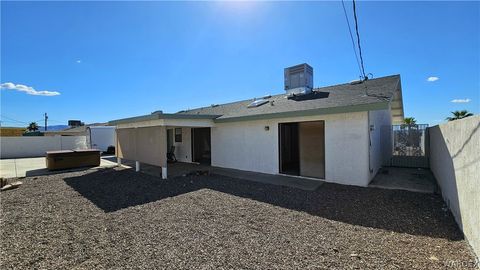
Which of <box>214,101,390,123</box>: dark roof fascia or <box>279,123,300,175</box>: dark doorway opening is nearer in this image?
<box>214,101,390,123</box>: dark roof fascia

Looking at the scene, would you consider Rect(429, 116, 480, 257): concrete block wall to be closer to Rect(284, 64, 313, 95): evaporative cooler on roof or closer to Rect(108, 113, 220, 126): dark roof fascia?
Rect(284, 64, 313, 95): evaporative cooler on roof

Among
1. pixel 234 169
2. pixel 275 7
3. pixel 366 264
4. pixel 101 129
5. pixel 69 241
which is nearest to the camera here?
pixel 366 264

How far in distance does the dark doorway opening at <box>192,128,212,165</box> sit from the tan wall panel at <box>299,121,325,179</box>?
20.1ft

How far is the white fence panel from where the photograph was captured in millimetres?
19406

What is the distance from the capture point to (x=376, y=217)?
446 centimetres

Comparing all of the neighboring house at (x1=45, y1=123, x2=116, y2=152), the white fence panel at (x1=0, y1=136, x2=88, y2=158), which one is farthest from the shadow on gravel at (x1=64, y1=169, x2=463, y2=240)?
the white fence panel at (x1=0, y1=136, x2=88, y2=158)

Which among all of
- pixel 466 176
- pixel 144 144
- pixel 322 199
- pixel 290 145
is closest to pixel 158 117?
pixel 144 144

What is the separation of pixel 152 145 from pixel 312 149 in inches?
247

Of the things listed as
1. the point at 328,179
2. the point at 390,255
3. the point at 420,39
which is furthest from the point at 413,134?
the point at 390,255

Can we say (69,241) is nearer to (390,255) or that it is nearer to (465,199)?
(390,255)

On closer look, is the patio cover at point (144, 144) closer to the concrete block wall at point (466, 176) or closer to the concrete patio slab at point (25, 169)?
the concrete patio slab at point (25, 169)

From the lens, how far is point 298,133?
9.21 metres

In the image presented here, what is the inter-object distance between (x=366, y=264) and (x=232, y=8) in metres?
6.56

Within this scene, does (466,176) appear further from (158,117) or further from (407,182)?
(158,117)
